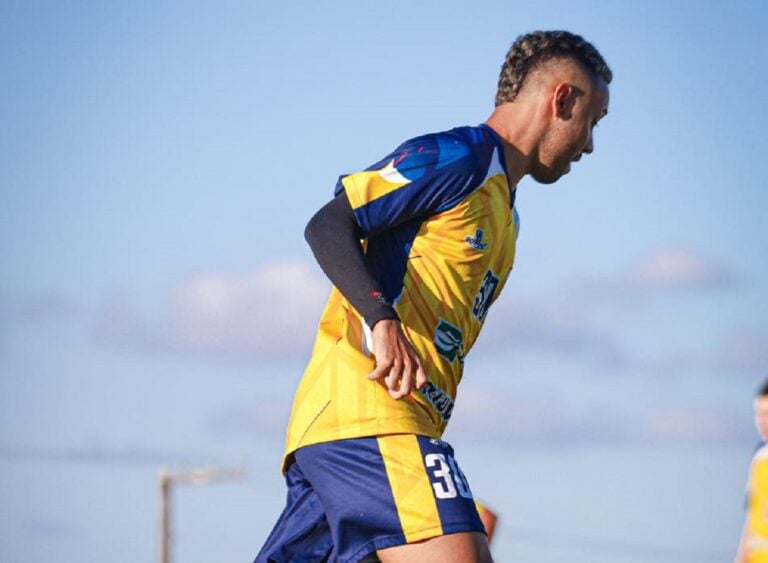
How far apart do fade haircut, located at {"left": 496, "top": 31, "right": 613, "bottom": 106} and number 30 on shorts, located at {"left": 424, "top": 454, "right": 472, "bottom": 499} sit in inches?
56.6

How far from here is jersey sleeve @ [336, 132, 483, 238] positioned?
5.65 meters

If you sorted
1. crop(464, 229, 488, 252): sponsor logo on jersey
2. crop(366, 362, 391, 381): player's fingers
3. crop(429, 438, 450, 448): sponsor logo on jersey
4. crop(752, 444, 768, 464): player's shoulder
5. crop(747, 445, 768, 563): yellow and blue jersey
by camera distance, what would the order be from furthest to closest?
1. crop(752, 444, 768, 464): player's shoulder
2. crop(747, 445, 768, 563): yellow and blue jersey
3. crop(464, 229, 488, 252): sponsor logo on jersey
4. crop(429, 438, 450, 448): sponsor logo on jersey
5. crop(366, 362, 391, 381): player's fingers

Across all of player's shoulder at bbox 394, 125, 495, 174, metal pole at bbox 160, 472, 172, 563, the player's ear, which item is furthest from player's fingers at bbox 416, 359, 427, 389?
metal pole at bbox 160, 472, 172, 563

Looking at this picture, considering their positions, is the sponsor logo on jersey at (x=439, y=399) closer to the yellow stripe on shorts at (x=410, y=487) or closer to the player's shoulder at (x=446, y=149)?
the yellow stripe on shorts at (x=410, y=487)

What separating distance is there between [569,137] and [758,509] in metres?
2.00

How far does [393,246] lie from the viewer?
19.0 feet

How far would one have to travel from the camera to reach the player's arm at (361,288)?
5.39 m

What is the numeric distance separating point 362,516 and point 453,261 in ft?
3.08

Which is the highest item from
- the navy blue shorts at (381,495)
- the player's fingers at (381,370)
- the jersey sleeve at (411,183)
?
the jersey sleeve at (411,183)

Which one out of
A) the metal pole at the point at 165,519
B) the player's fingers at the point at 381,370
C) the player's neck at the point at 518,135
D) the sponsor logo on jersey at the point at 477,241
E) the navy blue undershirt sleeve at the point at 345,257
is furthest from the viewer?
the metal pole at the point at 165,519

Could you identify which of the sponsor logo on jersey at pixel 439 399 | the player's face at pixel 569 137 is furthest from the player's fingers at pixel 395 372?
the player's face at pixel 569 137

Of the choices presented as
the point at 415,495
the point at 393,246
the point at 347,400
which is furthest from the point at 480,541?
the point at 393,246

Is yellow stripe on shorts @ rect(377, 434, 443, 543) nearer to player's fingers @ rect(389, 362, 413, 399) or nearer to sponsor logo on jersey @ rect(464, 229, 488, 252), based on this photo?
player's fingers @ rect(389, 362, 413, 399)

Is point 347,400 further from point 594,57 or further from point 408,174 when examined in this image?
point 594,57
